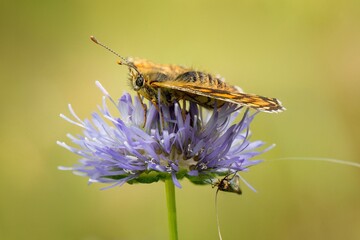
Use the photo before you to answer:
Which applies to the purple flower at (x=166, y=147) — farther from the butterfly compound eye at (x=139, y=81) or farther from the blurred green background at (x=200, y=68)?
the blurred green background at (x=200, y=68)

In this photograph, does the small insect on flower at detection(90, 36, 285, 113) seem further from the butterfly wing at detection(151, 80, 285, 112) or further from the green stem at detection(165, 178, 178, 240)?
the green stem at detection(165, 178, 178, 240)

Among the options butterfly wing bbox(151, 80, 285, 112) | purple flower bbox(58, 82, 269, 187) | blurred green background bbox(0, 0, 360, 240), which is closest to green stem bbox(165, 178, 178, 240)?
purple flower bbox(58, 82, 269, 187)

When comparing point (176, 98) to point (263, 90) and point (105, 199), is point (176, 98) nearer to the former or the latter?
point (105, 199)

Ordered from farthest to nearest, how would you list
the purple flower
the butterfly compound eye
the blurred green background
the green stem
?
the blurred green background
the butterfly compound eye
the purple flower
the green stem

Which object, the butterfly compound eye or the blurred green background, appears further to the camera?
the blurred green background

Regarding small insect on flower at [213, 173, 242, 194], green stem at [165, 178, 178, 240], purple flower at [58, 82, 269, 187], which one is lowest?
green stem at [165, 178, 178, 240]

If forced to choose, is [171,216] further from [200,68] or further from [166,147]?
[200,68]

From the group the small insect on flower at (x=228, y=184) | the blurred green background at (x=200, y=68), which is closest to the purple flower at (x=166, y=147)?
the small insect on flower at (x=228, y=184)
